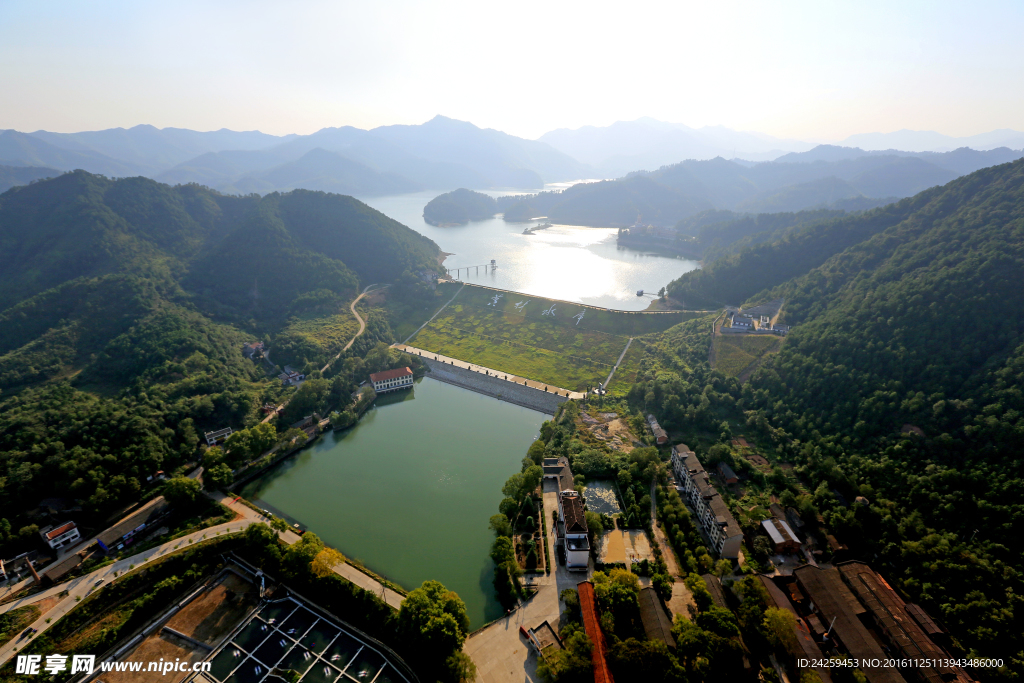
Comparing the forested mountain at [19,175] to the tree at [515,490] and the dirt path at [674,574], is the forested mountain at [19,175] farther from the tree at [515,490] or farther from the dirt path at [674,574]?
the dirt path at [674,574]

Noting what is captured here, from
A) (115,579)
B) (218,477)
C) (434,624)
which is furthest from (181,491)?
(434,624)

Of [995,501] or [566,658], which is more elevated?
[995,501]

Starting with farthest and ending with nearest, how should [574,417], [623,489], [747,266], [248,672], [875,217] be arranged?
[747,266], [875,217], [574,417], [623,489], [248,672]

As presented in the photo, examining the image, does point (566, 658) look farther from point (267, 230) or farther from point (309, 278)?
point (267, 230)

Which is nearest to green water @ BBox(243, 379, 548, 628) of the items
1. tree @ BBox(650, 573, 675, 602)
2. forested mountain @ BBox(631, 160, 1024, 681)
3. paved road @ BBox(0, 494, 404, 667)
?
paved road @ BBox(0, 494, 404, 667)

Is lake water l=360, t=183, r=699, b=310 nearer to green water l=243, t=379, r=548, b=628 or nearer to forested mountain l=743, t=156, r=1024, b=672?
forested mountain l=743, t=156, r=1024, b=672

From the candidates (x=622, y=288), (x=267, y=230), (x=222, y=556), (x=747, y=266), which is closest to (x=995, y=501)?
(x=222, y=556)

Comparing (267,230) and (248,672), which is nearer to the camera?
(248,672)

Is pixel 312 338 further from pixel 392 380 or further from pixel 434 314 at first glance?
pixel 434 314

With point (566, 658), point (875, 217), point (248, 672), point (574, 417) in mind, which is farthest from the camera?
point (875, 217)
